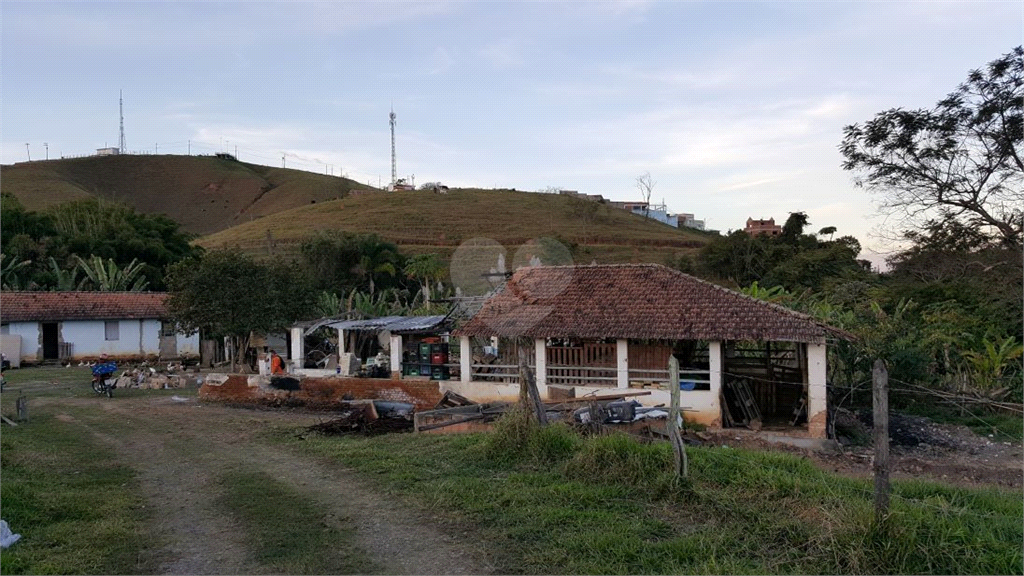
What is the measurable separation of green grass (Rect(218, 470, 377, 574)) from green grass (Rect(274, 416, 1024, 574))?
43.8 inches

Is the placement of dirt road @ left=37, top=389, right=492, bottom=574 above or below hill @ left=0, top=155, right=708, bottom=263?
below

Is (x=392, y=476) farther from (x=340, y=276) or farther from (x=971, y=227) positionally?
(x=340, y=276)

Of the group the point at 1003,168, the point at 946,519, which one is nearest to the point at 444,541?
the point at 946,519

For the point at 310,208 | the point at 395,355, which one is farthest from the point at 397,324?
the point at 310,208

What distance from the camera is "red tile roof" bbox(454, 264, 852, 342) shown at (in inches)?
604

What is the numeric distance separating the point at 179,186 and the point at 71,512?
9378 cm

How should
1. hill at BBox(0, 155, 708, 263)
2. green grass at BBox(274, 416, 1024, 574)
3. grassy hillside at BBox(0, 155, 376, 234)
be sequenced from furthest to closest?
1. grassy hillside at BBox(0, 155, 376, 234)
2. hill at BBox(0, 155, 708, 263)
3. green grass at BBox(274, 416, 1024, 574)

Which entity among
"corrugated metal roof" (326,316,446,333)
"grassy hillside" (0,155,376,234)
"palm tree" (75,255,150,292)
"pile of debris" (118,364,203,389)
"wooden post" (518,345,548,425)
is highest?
"grassy hillside" (0,155,376,234)

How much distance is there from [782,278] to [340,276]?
1021 inches

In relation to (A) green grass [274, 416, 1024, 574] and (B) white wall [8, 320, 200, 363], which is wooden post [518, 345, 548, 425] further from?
(B) white wall [8, 320, 200, 363]

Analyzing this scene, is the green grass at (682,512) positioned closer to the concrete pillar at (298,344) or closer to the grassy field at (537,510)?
the grassy field at (537,510)

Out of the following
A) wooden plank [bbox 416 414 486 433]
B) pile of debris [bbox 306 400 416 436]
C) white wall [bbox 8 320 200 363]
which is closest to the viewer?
wooden plank [bbox 416 414 486 433]

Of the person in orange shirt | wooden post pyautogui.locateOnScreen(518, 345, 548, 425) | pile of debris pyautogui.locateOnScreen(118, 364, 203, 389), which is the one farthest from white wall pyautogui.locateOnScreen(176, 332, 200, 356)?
wooden post pyautogui.locateOnScreen(518, 345, 548, 425)

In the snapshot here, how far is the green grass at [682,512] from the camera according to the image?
232 inches
